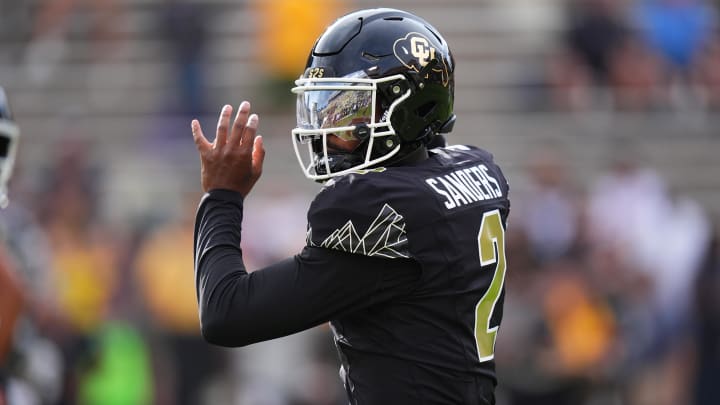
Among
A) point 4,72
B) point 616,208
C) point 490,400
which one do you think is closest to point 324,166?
point 490,400

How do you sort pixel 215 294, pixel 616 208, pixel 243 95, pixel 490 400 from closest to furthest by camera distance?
pixel 215 294
pixel 490 400
pixel 616 208
pixel 243 95

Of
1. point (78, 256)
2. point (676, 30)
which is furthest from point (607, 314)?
point (78, 256)

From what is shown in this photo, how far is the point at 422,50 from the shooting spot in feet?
11.2

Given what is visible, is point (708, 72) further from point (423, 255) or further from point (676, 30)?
point (423, 255)

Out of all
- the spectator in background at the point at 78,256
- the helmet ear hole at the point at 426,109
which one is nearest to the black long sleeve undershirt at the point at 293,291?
the helmet ear hole at the point at 426,109

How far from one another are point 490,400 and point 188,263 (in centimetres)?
525

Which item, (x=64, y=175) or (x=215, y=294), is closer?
(x=215, y=294)

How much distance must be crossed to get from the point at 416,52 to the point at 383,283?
642mm

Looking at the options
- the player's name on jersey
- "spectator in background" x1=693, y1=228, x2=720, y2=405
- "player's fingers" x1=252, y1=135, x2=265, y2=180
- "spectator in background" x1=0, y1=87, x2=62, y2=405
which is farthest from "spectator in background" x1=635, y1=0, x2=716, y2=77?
"player's fingers" x1=252, y1=135, x2=265, y2=180

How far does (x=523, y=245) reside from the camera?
8.22 metres

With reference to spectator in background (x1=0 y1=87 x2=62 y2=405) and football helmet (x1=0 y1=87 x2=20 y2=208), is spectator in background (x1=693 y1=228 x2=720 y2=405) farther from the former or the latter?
football helmet (x1=0 y1=87 x2=20 y2=208)

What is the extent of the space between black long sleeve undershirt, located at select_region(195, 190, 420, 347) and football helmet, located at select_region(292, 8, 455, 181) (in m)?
0.28

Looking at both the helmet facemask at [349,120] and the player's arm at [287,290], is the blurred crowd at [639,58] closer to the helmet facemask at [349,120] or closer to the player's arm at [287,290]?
the helmet facemask at [349,120]

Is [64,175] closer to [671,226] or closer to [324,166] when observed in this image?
[671,226]
